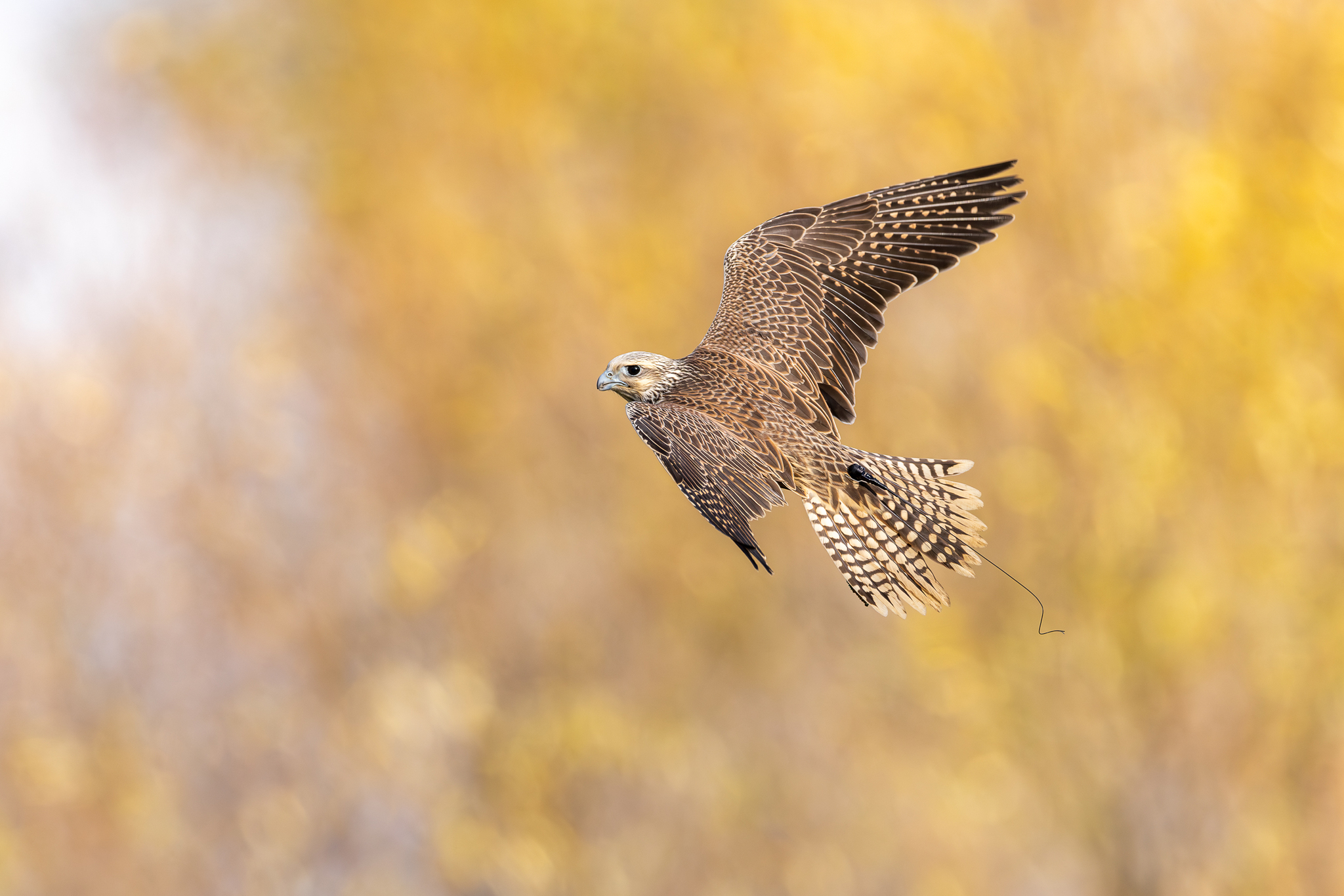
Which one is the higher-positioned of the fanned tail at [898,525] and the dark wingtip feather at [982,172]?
the dark wingtip feather at [982,172]

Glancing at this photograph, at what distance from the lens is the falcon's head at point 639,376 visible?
1290 mm

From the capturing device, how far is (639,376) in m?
1.33

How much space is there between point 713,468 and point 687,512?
1177 cm

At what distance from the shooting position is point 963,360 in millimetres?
11047

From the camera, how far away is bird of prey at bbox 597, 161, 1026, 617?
1.06 m

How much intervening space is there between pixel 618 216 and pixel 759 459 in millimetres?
13291

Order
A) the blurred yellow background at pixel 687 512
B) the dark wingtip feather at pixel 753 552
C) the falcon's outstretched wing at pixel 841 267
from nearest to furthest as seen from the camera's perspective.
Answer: the dark wingtip feather at pixel 753 552
the falcon's outstretched wing at pixel 841 267
the blurred yellow background at pixel 687 512

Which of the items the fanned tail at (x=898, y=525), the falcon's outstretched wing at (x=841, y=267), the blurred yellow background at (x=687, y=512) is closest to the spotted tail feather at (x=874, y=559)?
the fanned tail at (x=898, y=525)

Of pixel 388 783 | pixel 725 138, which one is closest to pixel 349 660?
pixel 388 783

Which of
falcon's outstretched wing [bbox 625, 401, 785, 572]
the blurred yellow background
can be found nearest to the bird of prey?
falcon's outstretched wing [bbox 625, 401, 785, 572]

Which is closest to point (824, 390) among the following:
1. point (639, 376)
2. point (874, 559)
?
point (639, 376)

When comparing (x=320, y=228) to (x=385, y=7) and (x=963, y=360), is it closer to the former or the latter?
(x=385, y=7)

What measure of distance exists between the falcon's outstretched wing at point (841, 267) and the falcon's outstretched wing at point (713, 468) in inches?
8.5

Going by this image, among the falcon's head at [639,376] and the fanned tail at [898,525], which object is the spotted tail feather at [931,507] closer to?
the fanned tail at [898,525]
